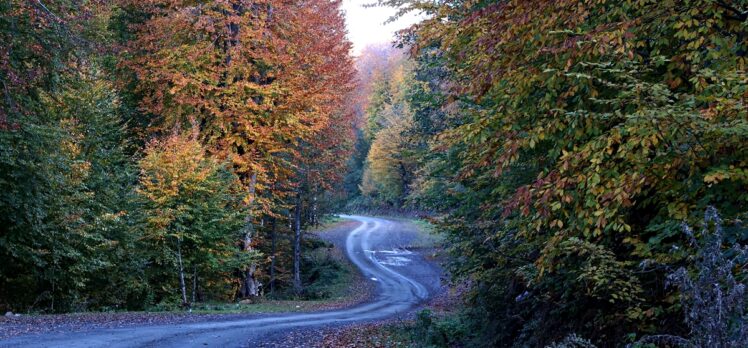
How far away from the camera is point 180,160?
705 inches

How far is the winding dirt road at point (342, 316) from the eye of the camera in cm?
934

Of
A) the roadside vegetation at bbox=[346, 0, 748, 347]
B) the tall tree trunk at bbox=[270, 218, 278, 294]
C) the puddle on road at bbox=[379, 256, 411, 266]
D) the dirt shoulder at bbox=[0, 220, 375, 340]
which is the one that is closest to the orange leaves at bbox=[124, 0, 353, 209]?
the dirt shoulder at bbox=[0, 220, 375, 340]

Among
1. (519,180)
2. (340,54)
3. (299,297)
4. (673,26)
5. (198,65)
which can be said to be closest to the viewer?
(673,26)

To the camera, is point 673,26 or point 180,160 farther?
point 180,160

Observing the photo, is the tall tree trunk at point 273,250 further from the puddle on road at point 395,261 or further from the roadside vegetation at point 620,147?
the roadside vegetation at point 620,147

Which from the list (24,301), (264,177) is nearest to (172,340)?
(24,301)

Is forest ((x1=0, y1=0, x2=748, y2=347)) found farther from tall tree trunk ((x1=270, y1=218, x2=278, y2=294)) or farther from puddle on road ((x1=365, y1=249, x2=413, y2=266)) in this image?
puddle on road ((x1=365, y1=249, x2=413, y2=266))

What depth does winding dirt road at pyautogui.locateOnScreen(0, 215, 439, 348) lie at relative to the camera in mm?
9344

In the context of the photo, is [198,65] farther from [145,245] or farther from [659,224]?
[659,224]

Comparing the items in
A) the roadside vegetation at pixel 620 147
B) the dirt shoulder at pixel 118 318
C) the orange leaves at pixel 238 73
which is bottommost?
the dirt shoulder at pixel 118 318

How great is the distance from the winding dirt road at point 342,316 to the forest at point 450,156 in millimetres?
3828

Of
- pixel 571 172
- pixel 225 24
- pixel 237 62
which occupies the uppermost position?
pixel 225 24

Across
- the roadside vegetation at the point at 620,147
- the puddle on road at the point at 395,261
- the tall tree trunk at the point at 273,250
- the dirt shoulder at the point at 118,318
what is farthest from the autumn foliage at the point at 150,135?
the puddle on road at the point at 395,261

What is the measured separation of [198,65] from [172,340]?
40.6ft
